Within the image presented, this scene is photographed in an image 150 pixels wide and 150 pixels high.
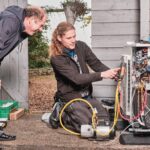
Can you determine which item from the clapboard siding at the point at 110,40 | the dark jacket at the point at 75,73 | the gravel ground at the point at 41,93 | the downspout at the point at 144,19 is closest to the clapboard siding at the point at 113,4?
the downspout at the point at 144,19

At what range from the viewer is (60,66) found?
4.58 m

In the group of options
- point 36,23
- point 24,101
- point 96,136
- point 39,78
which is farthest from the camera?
point 39,78

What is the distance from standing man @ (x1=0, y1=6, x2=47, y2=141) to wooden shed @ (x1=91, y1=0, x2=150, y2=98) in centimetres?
143

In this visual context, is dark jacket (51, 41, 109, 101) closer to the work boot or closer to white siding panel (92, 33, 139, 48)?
the work boot

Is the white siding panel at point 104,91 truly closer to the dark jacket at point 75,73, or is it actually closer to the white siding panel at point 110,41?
the white siding panel at point 110,41

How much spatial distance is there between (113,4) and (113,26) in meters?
0.24

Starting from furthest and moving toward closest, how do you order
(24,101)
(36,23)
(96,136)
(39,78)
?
(39,78) < (24,101) < (96,136) < (36,23)

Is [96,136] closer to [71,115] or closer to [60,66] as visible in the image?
[71,115]

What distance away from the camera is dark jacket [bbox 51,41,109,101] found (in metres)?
4.49

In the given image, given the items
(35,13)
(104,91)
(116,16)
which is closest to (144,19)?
(116,16)

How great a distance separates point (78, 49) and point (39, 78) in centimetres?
493

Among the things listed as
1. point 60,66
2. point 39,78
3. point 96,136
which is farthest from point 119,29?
point 39,78

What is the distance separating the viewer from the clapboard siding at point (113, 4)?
17.6 feet

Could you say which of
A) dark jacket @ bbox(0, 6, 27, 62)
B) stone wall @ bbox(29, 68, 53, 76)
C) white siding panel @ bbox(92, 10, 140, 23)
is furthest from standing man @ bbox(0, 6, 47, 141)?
stone wall @ bbox(29, 68, 53, 76)
